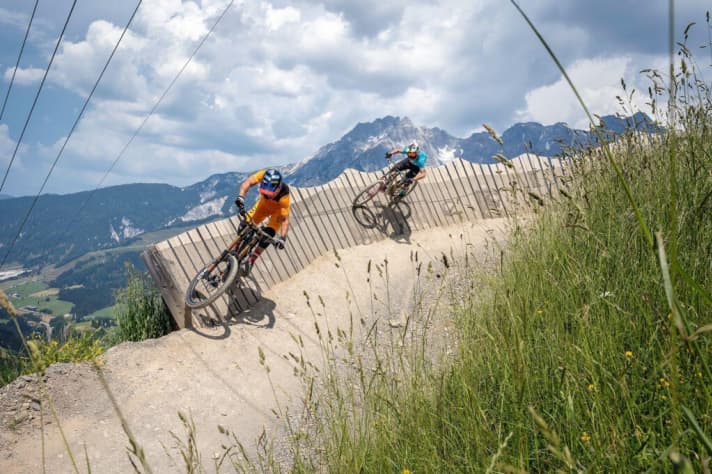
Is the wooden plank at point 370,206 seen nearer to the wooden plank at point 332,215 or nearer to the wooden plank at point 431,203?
the wooden plank at point 332,215

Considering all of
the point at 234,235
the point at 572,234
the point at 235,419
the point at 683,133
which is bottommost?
the point at 235,419

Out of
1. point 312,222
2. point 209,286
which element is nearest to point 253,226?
point 209,286

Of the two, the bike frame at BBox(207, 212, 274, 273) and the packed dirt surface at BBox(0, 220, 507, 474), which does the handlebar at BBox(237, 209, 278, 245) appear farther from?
the packed dirt surface at BBox(0, 220, 507, 474)

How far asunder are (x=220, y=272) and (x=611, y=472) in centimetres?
731

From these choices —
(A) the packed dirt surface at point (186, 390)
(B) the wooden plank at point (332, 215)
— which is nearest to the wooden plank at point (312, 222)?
(B) the wooden plank at point (332, 215)

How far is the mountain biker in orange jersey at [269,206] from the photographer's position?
8.20 m

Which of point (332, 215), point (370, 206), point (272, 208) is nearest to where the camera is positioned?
point (272, 208)

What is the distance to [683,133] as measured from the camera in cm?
407

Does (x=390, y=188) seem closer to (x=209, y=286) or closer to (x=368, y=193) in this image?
(x=368, y=193)

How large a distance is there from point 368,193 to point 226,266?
14.3ft

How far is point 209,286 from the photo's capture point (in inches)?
330

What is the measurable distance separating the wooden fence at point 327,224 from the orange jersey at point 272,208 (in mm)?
879

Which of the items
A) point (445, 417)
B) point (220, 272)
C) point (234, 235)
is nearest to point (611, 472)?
point (445, 417)

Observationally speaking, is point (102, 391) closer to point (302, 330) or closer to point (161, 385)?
point (161, 385)
